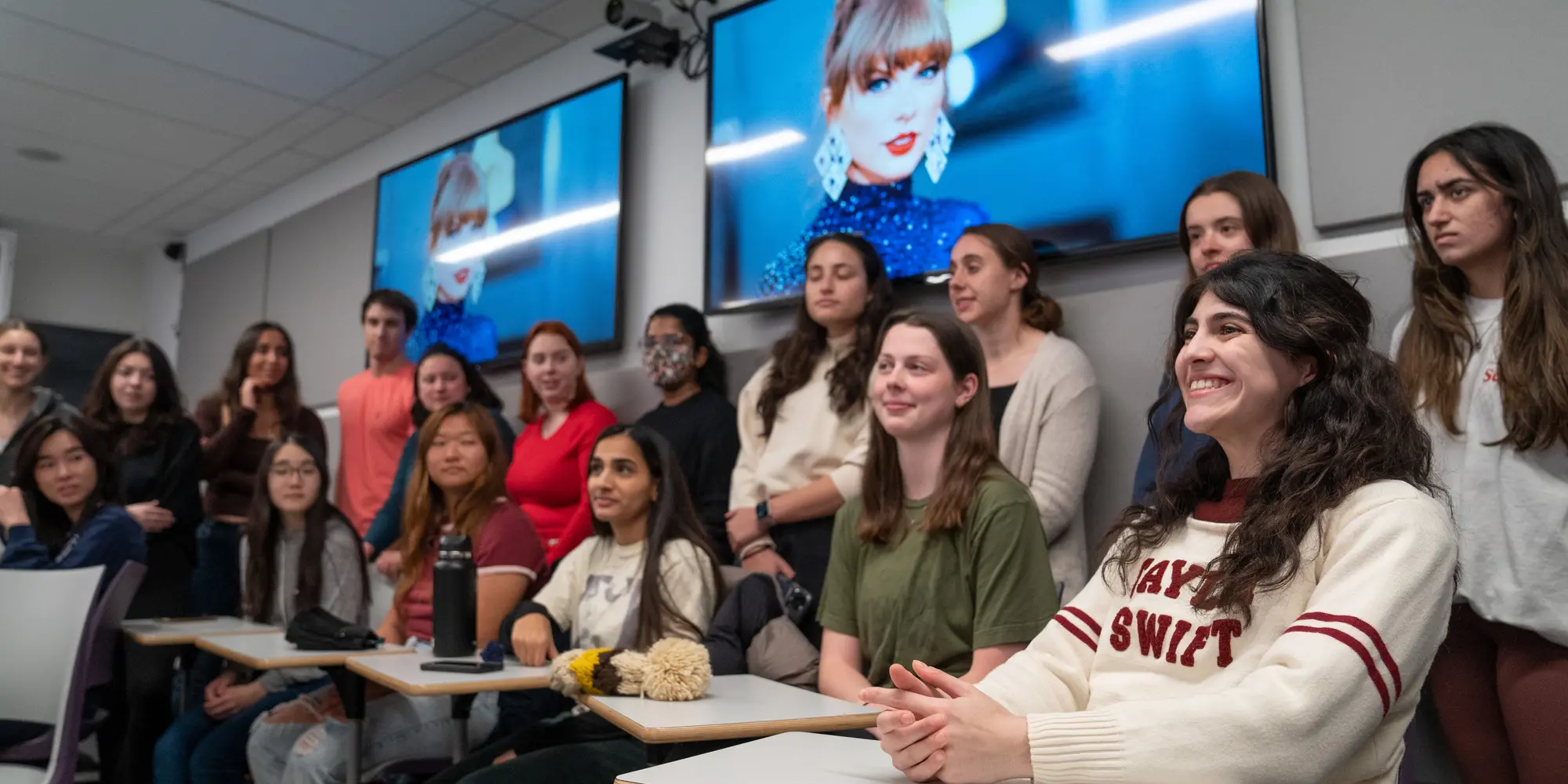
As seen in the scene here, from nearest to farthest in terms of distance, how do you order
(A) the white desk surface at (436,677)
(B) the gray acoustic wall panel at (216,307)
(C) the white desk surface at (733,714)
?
1. (C) the white desk surface at (733,714)
2. (A) the white desk surface at (436,677)
3. (B) the gray acoustic wall panel at (216,307)

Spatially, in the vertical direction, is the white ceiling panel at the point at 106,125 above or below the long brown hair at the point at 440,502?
above

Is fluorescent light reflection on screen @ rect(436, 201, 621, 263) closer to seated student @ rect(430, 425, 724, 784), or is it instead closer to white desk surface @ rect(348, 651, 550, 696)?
seated student @ rect(430, 425, 724, 784)

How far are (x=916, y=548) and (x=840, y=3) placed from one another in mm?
2162

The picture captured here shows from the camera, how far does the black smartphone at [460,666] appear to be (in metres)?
2.19

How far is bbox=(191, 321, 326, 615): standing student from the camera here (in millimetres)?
3693

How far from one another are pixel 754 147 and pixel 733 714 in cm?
247

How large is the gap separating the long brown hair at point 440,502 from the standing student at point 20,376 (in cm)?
165

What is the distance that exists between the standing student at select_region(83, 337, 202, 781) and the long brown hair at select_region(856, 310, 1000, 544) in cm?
254

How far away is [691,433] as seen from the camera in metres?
3.36

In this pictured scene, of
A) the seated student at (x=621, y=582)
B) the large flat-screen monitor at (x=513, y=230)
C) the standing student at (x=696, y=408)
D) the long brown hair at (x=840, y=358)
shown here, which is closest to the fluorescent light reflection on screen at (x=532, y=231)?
the large flat-screen monitor at (x=513, y=230)

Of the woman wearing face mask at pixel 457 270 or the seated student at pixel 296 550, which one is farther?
the woman wearing face mask at pixel 457 270

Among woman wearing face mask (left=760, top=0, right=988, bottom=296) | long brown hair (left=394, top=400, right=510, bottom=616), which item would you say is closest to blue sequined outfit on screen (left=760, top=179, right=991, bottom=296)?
woman wearing face mask (left=760, top=0, right=988, bottom=296)

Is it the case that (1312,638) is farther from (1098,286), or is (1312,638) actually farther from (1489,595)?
(1098,286)

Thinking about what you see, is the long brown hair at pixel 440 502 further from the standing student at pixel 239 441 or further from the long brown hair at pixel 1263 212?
the long brown hair at pixel 1263 212
